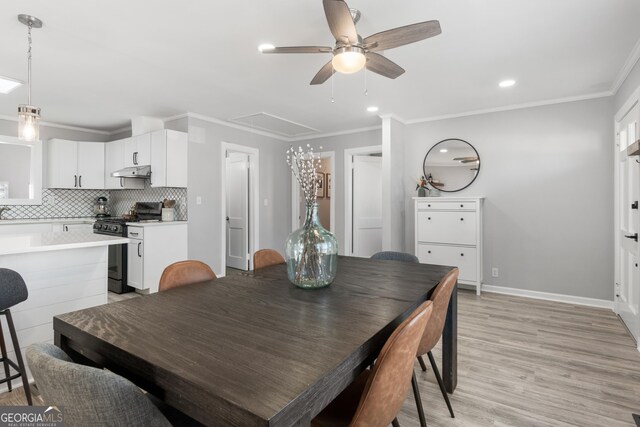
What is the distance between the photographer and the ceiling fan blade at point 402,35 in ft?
5.60

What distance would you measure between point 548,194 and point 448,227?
1.20 m

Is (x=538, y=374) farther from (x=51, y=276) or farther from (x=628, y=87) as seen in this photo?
(x=51, y=276)

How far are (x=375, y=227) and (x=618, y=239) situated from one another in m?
3.08

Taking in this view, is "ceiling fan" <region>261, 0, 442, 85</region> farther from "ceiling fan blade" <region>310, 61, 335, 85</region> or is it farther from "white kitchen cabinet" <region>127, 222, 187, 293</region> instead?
"white kitchen cabinet" <region>127, 222, 187, 293</region>

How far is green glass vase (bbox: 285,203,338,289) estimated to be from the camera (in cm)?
164

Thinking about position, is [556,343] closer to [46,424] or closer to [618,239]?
[618,239]

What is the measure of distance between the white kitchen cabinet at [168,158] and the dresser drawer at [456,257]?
338 cm

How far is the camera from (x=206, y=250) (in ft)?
15.5

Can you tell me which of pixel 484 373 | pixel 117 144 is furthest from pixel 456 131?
pixel 117 144

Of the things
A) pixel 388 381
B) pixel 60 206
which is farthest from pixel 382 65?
pixel 60 206

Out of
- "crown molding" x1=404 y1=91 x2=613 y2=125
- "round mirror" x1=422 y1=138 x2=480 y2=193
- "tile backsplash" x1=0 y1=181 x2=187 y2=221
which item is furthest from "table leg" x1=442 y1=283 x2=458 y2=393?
"tile backsplash" x1=0 y1=181 x2=187 y2=221

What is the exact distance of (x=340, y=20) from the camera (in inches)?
65.6

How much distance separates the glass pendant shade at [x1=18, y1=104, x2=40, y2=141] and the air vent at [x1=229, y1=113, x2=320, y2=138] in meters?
2.67

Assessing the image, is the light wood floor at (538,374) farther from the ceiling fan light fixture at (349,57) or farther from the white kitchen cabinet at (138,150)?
the white kitchen cabinet at (138,150)
